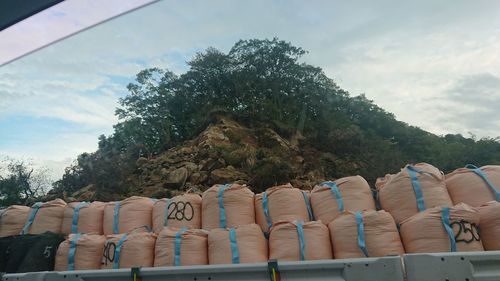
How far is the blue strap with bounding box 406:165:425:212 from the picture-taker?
95.3 inches

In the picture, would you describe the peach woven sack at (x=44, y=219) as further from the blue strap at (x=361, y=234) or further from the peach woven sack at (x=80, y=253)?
the blue strap at (x=361, y=234)

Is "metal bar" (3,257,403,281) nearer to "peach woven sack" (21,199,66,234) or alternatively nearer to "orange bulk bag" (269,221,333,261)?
"orange bulk bag" (269,221,333,261)

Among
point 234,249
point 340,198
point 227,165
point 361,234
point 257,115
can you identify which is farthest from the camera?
point 257,115

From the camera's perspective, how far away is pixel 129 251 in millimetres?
2508

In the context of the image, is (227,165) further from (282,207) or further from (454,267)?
(454,267)

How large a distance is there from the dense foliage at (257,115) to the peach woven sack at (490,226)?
13.5 meters

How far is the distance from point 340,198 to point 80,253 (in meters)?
1.76

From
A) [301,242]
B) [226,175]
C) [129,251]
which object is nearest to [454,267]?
[301,242]

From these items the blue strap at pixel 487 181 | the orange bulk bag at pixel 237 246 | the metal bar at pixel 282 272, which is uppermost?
the blue strap at pixel 487 181

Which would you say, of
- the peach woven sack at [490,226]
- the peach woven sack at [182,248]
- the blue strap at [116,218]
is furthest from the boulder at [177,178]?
the peach woven sack at [490,226]

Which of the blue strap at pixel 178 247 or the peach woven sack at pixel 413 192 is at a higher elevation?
the peach woven sack at pixel 413 192

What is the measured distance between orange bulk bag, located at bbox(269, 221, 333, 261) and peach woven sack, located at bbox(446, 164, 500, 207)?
893 mm

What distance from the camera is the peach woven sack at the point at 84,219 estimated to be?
3160 millimetres

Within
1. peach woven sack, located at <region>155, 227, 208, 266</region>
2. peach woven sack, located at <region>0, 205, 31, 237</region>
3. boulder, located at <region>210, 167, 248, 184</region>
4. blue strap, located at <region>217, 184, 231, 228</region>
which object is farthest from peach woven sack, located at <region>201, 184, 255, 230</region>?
boulder, located at <region>210, 167, 248, 184</region>
